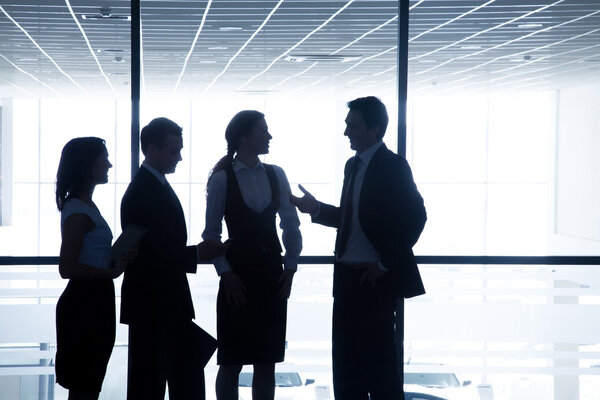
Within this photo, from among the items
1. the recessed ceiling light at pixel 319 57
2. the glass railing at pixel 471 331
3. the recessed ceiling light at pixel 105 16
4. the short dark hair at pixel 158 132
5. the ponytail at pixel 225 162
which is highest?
the recessed ceiling light at pixel 105 16

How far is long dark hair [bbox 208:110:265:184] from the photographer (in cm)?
281

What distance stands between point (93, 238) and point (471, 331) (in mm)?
2421

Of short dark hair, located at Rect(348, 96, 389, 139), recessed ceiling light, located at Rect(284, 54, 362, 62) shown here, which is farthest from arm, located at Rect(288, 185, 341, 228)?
recessed ceiling light, located at Rect(284, 54, 362, 62)

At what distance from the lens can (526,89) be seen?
416 centimetres

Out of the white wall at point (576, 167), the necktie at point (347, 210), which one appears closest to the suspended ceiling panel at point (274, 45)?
the white wall at point (576, 167)

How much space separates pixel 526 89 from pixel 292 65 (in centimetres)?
167

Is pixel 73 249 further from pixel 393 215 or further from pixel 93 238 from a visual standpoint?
pixel 393 215

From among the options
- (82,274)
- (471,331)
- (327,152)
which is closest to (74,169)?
(82,274)

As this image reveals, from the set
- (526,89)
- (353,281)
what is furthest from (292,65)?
(353,281)

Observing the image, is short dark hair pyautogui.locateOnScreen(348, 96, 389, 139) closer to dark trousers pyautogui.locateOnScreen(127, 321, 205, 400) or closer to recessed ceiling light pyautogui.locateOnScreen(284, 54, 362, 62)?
dark trousers pyautogui.locateOnScreen(127, 321, 205, 400)

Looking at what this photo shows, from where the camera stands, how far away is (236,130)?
9.31 feet

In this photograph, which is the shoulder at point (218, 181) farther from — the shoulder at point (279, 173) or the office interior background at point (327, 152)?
the office interior background at point (327, 152)

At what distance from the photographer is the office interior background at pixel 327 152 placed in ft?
11.9

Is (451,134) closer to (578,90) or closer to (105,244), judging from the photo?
(578,90)
